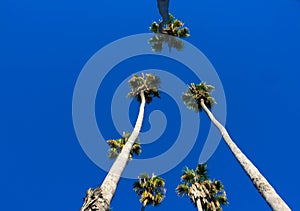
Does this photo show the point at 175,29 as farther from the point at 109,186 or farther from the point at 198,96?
the point at 109,186

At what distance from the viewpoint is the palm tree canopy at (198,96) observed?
1145 inches

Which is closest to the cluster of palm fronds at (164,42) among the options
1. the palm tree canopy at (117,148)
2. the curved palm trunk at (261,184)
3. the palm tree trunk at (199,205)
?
the palm tree canopy at (117,148)

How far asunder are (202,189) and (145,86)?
11.1m

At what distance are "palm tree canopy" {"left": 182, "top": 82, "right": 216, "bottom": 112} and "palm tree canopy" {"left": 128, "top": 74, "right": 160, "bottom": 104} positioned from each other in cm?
349

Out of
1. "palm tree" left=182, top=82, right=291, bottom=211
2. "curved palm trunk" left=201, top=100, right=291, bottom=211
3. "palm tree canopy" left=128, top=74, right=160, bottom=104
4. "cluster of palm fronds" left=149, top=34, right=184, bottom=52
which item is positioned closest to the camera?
"curved palm trunk" left=201, top=100, right=291, bottom=211

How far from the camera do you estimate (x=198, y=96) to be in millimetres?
29328

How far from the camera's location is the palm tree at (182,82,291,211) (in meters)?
12.9

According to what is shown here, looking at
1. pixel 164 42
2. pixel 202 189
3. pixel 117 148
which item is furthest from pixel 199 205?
pixel 164 42

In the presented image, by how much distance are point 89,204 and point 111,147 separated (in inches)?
622

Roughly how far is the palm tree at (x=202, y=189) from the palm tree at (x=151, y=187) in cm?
174

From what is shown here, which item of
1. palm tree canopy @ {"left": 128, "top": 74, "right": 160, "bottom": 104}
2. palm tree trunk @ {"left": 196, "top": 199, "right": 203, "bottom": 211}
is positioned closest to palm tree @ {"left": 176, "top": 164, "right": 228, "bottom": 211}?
palm tree trunk @ {"left": 196, "top": 199, "right": 203, "bottom": 211}

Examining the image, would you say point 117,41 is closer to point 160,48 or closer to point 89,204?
point 160,48

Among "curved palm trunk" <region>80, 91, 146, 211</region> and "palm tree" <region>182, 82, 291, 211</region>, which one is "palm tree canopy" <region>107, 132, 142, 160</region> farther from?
"curved palm trunk" <region>80, 91, 146, 211</region>

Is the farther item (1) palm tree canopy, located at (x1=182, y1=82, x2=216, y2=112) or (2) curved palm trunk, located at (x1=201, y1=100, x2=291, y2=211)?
(1) palm tree canopy, located at (x1=182, y1=82, x2=216, y2=112)
